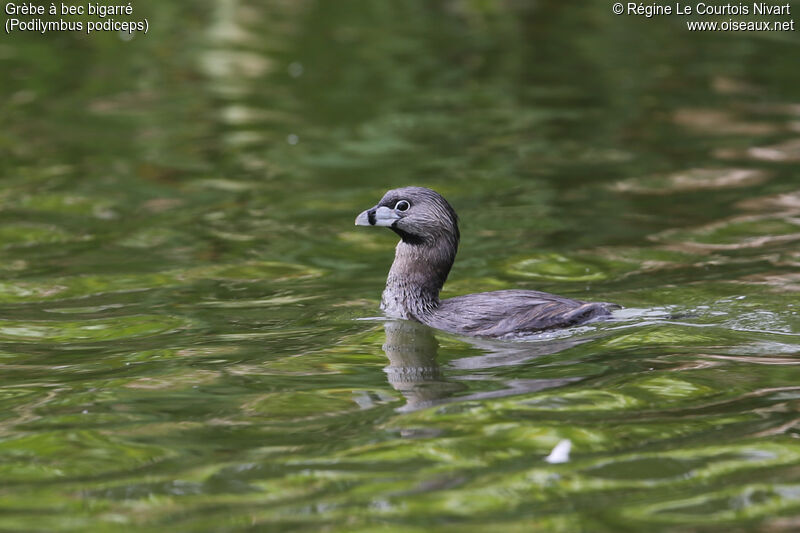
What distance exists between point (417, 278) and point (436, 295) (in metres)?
0.22

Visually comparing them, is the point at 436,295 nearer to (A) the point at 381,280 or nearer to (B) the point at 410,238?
(B) the point at 410,238

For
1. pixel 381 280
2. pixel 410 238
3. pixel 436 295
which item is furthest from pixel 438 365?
pixel 381 280

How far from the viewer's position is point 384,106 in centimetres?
1958

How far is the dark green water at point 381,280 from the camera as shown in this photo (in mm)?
6488

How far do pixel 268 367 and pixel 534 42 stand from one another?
17.8 meters

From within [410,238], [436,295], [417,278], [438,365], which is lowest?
[438,365]

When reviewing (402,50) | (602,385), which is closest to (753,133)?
(402,50)

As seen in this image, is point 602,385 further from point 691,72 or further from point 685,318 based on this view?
point 691,72

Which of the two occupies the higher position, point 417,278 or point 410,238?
point 410,238

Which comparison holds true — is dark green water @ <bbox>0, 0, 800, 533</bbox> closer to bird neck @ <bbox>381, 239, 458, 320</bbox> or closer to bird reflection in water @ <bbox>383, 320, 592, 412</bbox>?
bird reflection in water @ <bbox>383, 320, 592, 412</bbox>

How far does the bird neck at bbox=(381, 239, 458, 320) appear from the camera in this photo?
9966mm

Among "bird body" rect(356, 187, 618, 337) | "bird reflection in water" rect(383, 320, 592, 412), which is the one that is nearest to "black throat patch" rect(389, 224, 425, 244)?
"bird body" rect(356, 187, 618, 337)

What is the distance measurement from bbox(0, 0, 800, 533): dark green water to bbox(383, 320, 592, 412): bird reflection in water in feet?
0.12

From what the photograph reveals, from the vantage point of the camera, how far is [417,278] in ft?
33.0
